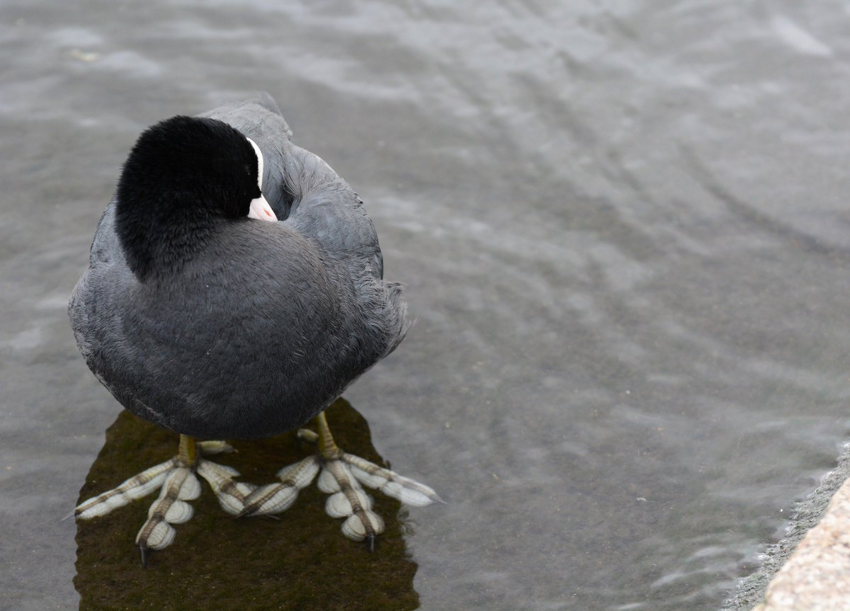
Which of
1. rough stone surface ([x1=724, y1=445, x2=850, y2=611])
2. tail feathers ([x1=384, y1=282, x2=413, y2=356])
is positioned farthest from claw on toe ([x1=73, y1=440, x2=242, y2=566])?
rough stone surface ([x1=724, y1=445, x2=850, y2=611])

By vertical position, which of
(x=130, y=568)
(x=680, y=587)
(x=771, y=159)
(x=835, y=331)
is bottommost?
(x=130, y=568)

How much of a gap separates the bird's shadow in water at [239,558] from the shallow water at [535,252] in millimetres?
62

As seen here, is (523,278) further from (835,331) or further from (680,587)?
(680,587)

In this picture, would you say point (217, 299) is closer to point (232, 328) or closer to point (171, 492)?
point (232, 328)

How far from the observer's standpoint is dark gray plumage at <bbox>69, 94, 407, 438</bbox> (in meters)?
3.13

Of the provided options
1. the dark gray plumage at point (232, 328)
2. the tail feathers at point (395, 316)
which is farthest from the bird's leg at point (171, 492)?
the tail feathers at point (395, 316)

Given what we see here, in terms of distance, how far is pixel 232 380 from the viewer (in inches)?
124

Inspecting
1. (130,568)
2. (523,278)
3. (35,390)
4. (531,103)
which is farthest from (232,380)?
(531,103)

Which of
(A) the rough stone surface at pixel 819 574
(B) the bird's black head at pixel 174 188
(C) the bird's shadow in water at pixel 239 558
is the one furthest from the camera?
(C) the bird's shadow in water at pixel 239 558

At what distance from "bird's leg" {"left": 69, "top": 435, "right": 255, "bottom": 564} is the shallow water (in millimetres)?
108

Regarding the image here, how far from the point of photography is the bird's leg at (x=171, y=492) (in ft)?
12.5

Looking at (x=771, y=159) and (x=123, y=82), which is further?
(x=123, y=82)

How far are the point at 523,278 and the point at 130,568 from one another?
224 cm

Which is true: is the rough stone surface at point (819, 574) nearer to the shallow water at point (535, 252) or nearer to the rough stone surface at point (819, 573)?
the rough stone surface at point (819, 573)
